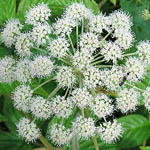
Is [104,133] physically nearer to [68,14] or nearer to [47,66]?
[47,66]

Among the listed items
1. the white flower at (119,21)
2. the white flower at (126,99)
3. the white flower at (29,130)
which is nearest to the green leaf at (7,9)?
the white flower at (119,21)

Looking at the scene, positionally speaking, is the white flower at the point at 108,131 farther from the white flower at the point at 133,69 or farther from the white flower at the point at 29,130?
the white flower at the point at 29,130

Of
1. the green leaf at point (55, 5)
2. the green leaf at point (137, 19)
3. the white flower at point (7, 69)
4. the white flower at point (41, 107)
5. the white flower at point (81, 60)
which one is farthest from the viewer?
the green leaf at point (137, 19)

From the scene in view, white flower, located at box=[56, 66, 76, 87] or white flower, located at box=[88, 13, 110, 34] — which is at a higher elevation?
white flower, located at box=[88, 13, 110, 34]

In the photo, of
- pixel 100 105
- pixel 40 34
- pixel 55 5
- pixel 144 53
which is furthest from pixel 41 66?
pixel 144 53

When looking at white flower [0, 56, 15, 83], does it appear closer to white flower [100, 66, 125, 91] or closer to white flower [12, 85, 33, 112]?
white flower [12, 85, 33, 112]

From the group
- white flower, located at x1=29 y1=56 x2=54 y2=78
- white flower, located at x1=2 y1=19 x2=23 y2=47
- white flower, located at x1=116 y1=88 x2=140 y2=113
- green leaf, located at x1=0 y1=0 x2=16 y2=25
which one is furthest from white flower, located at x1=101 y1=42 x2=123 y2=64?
green leaf, located at x1=0 y1=0 x2=16 y2=25

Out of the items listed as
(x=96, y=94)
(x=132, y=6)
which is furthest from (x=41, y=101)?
(x=132, y=6)
